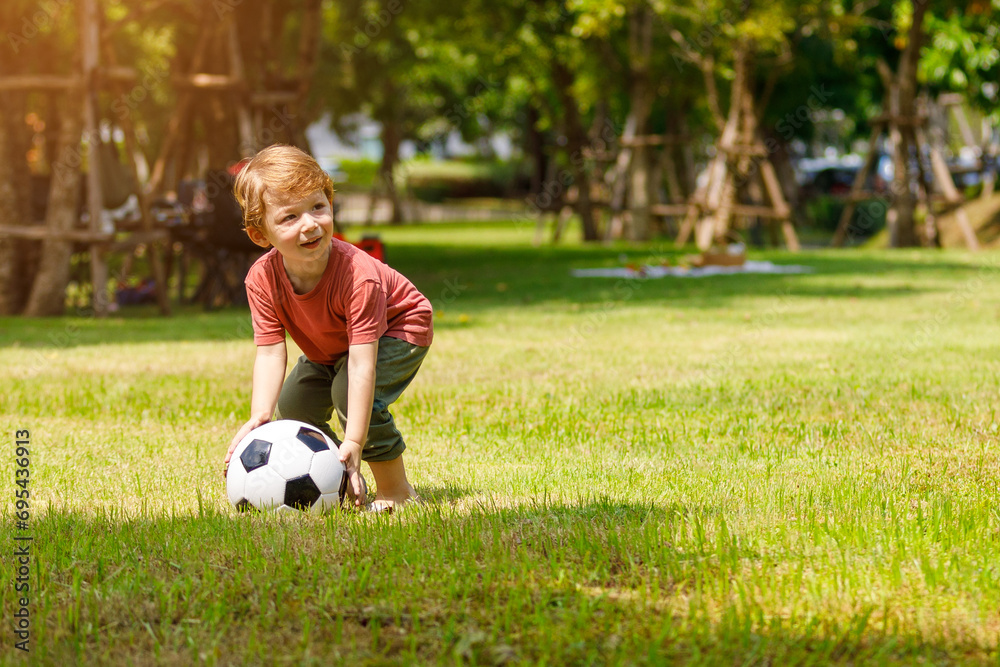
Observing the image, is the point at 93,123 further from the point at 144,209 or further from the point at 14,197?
the point at 14,197

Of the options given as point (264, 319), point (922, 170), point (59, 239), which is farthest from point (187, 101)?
point (922, 170)

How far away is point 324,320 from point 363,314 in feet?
0.65

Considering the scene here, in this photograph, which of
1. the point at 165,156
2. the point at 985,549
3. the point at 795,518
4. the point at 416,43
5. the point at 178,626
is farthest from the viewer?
the point at 416,43

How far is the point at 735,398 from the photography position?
21.9 feet

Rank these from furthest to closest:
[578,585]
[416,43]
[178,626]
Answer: [416,43] → [578,585] → [178,626]

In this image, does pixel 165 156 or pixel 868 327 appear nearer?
pixel 868 327

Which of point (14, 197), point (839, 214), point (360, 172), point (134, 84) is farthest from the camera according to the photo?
point (360, 172)

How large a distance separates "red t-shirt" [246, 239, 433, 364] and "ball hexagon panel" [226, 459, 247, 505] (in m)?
0.48

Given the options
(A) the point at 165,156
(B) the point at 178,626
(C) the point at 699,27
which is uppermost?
(C) the point at 699,27

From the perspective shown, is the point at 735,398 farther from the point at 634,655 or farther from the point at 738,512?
the point at 634,655

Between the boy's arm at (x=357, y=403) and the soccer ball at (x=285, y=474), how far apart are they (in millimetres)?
54

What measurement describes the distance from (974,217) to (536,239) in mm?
9672

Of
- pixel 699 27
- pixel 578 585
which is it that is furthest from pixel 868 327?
pixel 699 27

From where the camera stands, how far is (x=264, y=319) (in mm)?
4410
